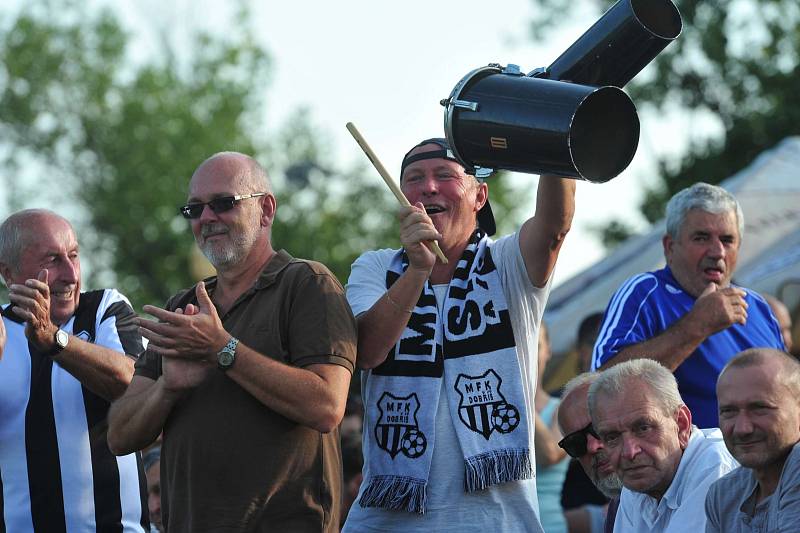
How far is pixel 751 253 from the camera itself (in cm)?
994

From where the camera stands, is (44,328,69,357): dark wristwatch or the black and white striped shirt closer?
(44,328,69,357): dark wristwatch

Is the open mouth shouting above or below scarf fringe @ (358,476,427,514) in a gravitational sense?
above

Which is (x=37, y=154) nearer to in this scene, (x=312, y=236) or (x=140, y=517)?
(x=312, y=236)

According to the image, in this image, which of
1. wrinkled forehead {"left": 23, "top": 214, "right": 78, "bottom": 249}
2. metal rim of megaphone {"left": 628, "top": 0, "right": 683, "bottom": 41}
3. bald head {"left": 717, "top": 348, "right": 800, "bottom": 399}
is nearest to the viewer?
bald head {"left": 717, "top": 348, "right": 800, "bottom": 399}

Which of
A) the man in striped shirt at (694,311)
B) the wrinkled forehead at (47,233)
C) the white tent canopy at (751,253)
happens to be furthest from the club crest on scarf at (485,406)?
the white tent canopy at (751,253)

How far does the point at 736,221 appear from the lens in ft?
17.1

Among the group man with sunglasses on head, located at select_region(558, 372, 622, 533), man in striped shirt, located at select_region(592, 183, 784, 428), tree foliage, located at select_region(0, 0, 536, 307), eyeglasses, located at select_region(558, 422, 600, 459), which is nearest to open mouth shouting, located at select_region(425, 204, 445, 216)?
man with sunglasses on head, located at select_region(558, 372, 622, 533)

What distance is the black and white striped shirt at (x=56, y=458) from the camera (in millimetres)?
4598

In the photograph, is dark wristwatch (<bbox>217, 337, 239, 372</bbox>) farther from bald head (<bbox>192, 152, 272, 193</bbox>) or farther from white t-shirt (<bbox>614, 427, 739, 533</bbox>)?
white t-shirt (<bbox>614, 427, 739, 533</bbox>)

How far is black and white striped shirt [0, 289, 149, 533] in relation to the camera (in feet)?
15.1

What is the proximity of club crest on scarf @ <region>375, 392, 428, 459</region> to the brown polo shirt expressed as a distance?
0.56 feet

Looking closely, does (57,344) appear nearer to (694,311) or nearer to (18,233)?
(18,233)

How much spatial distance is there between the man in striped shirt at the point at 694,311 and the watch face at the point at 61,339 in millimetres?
1921

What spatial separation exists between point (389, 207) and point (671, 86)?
10.6 metres
